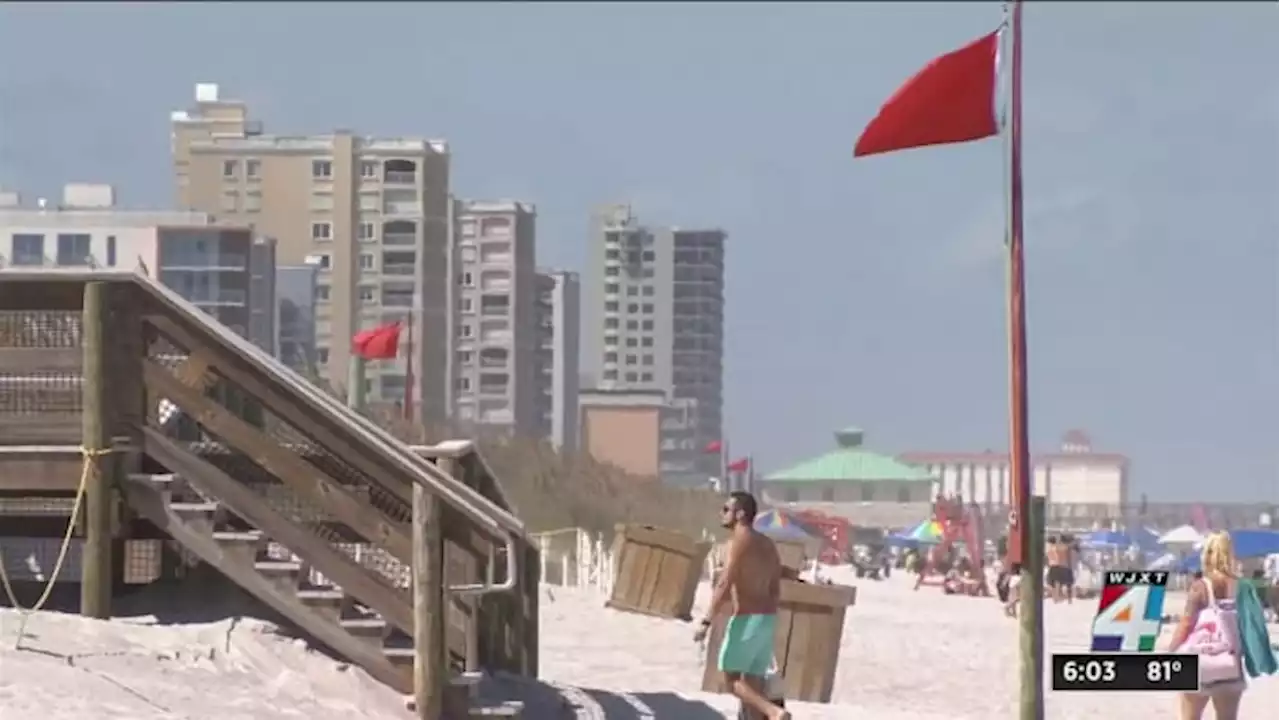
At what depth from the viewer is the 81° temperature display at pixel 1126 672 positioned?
12195 mm

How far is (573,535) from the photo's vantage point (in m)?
49.4

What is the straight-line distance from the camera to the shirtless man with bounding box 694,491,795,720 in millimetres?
11344

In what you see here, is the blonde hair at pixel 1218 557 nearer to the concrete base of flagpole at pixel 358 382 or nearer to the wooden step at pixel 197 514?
the wooden step at pixel 197 514

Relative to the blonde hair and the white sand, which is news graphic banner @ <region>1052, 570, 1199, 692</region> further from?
the white sand

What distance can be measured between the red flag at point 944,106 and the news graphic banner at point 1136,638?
2601mm

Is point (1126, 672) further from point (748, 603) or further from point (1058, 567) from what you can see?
point (1058, 567)

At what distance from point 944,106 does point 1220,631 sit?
9.14ft

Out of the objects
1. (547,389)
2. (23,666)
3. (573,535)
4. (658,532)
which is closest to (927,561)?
(573,535)

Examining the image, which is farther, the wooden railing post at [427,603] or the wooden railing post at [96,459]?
the wooden railing post at [96,459]

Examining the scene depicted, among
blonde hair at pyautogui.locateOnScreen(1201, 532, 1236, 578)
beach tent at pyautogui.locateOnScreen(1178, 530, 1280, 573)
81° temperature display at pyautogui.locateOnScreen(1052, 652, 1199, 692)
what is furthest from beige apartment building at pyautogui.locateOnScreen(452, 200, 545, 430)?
blonde hair at pyautogui.locateOnScreen(1201, 532, 1236, 578)

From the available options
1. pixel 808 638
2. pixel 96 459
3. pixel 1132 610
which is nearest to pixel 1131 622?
pixel 1132 610

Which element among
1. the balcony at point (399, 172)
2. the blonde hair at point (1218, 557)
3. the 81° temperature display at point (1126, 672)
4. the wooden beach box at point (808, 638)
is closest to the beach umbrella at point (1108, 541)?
the 81° temperature display at point (1126, 672)

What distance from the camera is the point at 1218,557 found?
39.9 ft

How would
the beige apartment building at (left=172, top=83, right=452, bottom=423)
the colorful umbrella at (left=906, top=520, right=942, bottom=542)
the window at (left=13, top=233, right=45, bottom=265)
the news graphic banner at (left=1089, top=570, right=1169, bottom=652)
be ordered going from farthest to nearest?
the beige apartment building at (left=172, top=83, right=452, bottom=423) → the window at (left=13, top=233, right=45, bottom=265) → the colorful umbrella at (left=906, top=520, right=942, bottom=542) → the news graphic banner at (left=1089, top=570, right=1169, bottom=652)
